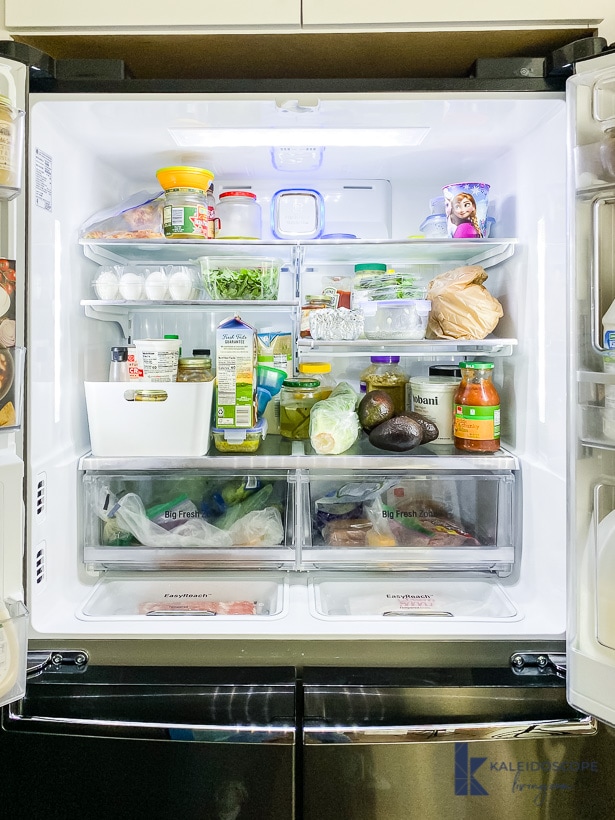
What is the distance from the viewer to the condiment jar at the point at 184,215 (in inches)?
49.4

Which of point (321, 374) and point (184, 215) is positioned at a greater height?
point (184, 215)

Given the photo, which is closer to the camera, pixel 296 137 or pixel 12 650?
pixel 12 650

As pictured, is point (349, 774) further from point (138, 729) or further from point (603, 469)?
point (603, 469)

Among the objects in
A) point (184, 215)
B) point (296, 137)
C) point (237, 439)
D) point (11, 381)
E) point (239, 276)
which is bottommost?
point (237, 439)

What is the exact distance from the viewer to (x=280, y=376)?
1448 millimetres

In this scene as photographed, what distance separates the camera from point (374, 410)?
134 centimetres

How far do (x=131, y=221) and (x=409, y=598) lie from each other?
1.05 meters

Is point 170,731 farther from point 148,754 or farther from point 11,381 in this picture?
point 11,381

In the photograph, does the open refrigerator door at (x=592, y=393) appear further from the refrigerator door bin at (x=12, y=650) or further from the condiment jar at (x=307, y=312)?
the refrigerator door bin at (x=12, y=650)

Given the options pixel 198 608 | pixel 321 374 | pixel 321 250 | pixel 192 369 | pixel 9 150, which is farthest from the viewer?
pixel 321 374

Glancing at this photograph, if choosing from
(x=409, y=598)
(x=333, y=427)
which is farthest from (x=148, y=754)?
(x=333, y=427)

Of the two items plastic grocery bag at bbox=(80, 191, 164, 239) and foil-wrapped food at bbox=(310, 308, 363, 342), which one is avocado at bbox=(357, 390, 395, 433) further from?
plastic grocery bag at bbox=(80, 191, 164, 239)

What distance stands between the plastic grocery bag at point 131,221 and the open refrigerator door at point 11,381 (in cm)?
26

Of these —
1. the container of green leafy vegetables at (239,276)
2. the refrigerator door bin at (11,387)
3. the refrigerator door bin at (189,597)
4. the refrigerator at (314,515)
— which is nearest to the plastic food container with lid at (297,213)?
the refrigerator at (314,515)
